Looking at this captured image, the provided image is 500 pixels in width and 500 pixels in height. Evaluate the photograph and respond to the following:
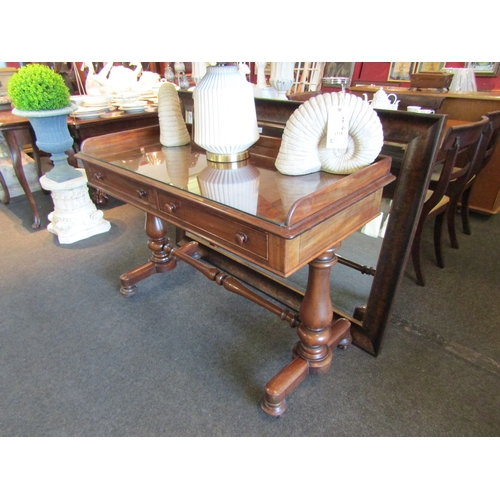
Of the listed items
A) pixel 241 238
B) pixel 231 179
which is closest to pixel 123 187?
pixel 231 179

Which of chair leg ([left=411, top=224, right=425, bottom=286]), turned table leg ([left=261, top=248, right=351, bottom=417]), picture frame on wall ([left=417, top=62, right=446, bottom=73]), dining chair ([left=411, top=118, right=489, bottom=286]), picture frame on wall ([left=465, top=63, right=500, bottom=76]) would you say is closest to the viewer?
turned table leg ([left=261, top=248, right=351, bottom=417])

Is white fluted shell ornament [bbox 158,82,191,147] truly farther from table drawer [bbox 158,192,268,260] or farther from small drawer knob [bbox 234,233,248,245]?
small drawer knob [bbox 234,233,248,245]

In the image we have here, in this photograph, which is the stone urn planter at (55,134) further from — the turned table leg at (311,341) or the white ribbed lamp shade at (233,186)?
the turned table leg at (311,341)

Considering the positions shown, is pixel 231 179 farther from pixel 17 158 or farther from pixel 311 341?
pixel 17 158

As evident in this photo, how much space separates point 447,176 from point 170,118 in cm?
136

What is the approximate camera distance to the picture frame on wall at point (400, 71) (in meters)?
5.10

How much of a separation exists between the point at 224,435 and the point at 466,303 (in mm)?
1418

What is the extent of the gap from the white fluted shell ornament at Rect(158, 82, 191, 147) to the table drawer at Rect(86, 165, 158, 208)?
1.00 ft

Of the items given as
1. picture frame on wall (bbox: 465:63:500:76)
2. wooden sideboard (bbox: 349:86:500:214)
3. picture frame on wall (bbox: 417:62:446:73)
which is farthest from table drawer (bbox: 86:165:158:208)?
picture frame on wall (bbox: 417:62:446:73)

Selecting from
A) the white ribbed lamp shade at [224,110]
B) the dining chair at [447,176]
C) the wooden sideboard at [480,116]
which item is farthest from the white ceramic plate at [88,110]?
the dining chair at [447,176]

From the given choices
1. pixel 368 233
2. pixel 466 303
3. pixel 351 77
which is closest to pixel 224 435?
pixel 368 233

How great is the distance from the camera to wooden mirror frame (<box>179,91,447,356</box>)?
3.47 ft

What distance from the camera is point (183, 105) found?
1.73 meters
